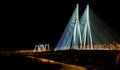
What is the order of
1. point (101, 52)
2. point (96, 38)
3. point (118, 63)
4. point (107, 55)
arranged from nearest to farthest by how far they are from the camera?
point (118, 63) → point (107, 55) → point (101, 52) → point (96, 38)

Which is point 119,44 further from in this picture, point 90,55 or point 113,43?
point 90,55

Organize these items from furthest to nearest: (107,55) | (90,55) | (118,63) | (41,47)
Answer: (41,47) < (90,55) < (107,55) < (118,63)

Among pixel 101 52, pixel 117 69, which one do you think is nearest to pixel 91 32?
pixel 101 52

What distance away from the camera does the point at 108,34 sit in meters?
41.2

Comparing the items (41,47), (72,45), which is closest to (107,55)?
(72,45)

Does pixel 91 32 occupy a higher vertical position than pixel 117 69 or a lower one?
higher

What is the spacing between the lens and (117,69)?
42.7 feet

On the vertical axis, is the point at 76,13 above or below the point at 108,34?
above

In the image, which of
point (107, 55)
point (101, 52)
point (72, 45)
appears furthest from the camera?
point (72, 45)

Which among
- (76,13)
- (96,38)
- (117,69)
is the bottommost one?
(117,69)

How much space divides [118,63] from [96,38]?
28.8m

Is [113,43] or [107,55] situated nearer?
[107,55]

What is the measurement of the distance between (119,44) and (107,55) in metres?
9.22

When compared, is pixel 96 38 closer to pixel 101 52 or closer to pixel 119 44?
pixel 119 44
